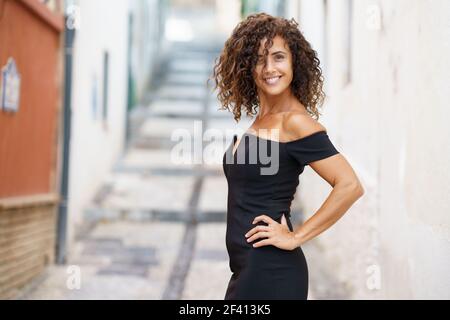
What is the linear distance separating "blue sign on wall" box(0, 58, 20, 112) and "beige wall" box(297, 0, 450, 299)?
2879 millimetres

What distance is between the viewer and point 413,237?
3367 mm

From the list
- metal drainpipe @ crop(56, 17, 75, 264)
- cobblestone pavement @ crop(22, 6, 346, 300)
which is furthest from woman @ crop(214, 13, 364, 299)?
metal drainpipe @ crop(56, 17, 75, 264)

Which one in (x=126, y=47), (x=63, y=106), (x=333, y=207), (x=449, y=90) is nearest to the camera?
(x=333, y=207)

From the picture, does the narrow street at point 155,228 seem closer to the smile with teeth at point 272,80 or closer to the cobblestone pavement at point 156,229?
the cobblestone pavement at point 156,229

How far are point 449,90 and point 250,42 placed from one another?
3.55 ft

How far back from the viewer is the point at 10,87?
4719mm

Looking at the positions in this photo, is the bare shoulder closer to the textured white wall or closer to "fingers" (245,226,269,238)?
"fingers" (245,226,269,238)

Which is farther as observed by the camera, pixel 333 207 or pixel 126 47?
pixel 126 47

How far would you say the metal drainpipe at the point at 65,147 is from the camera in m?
6.01

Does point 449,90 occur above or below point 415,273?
above

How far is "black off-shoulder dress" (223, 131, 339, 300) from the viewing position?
1.96 metres

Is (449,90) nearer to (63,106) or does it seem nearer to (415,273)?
(415,273)
